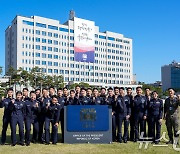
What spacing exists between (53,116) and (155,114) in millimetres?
3568

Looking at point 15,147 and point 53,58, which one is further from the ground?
point 53,58

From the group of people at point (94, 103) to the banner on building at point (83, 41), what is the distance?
58.9 m

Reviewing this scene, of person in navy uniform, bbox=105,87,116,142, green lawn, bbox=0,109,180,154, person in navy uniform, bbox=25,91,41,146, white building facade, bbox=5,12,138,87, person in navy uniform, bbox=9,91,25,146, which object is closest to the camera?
green lawn, bbox=0,109,180,154

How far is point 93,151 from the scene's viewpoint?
884 cm

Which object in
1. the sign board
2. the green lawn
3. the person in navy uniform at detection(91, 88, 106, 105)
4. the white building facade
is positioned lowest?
the green lawn

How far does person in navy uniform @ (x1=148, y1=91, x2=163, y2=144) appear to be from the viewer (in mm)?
→ 10305

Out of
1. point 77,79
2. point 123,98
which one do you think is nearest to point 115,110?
point 123,98

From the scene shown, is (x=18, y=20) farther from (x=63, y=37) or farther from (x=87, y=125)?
(x=87, y=125)

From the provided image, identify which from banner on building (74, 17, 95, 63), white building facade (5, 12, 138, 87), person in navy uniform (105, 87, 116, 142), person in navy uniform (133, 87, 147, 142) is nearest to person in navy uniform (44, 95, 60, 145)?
person in navy uniform (105, 87, 116, 142)

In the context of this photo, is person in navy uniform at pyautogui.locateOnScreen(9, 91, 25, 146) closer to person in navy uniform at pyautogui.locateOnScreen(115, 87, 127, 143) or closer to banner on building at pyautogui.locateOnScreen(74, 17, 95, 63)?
person in navy uniform at pyautogui.locateOnScreen(115, 87, 127, 143)

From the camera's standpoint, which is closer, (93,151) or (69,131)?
(93,151)

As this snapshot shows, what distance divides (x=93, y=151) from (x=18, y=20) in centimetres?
7631

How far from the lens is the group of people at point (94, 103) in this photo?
9977 millimetres

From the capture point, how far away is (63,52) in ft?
301
